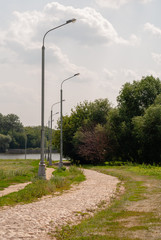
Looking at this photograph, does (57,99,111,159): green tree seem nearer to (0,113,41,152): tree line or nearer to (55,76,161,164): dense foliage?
(55,76,161,164): dense foliage

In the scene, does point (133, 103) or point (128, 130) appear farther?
point (133, 103)

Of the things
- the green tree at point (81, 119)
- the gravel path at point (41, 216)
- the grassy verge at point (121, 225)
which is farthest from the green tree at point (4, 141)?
the grassy verge at point (121, 225)

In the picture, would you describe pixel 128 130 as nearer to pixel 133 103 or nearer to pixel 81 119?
pixel 133 103

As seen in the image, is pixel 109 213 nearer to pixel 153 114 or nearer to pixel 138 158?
pixel 153 114

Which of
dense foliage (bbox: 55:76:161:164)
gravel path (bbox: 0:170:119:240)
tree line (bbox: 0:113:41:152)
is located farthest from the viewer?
tree line (bbox: 0:113:41:152)

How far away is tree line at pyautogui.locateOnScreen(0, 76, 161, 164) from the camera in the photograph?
134 feet

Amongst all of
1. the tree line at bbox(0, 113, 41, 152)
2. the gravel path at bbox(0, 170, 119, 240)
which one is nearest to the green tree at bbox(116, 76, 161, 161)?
the gravel path at bbox(0, 170, 119, 240)

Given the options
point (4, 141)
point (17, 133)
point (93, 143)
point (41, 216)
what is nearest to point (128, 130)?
point (93, 143)

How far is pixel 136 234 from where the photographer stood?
7.04 meters

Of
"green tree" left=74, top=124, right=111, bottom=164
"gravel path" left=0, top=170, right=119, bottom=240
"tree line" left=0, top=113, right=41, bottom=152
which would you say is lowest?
"gravel path" left=0, top=170, right=119, bottom=240

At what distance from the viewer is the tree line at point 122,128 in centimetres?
4075

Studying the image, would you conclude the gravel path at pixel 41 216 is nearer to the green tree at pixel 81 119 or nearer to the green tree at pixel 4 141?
the green tree at pixel 81 119

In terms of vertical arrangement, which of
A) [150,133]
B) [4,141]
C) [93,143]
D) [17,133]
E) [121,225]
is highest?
[17,133]

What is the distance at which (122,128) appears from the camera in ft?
150
